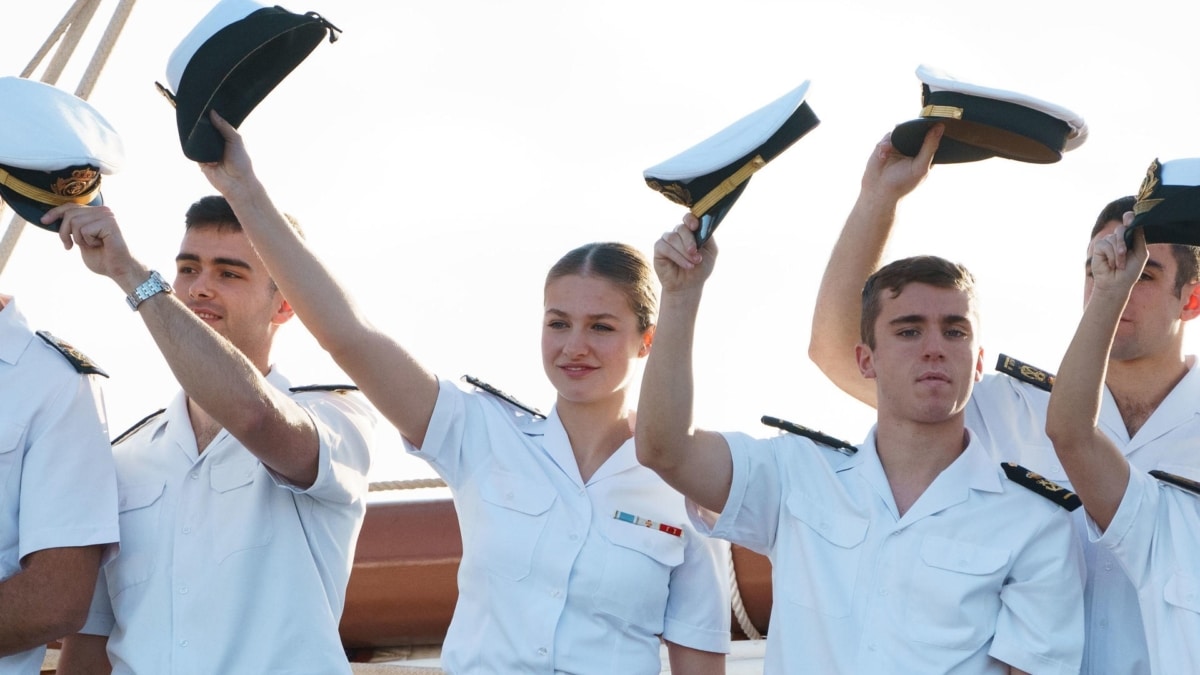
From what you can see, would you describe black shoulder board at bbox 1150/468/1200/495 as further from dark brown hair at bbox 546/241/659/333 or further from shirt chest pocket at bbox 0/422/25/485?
shirt chest pocket at bbox 0/422/25/485

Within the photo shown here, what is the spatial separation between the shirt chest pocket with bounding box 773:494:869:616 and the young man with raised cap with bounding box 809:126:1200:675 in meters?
0.47

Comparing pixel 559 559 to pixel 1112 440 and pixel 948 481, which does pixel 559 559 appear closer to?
pixel 948 481

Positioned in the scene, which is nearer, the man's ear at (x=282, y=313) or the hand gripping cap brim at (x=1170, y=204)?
the hand gripping cap brim at (x=1170, y=204)

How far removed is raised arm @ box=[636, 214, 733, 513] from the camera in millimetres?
3027

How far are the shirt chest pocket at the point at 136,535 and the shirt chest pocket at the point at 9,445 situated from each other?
21 cm

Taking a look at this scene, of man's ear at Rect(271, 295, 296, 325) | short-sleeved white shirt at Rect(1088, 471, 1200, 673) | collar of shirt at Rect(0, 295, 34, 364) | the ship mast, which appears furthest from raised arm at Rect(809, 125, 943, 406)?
the ship mast

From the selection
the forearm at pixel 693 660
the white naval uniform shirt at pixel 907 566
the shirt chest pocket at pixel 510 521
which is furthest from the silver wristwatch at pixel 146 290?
the forearm at pixel 693 660

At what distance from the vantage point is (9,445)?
10.4ft

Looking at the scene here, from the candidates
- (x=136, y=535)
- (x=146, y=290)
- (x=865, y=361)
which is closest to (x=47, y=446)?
(x=136, y=535)

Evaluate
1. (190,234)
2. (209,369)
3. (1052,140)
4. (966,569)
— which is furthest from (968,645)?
(190,234)

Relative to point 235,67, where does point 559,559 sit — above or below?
below

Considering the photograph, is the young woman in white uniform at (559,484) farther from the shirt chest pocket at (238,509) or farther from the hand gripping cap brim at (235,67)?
the shirt chest pocket at (238,509)

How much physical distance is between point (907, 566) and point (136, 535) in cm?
151

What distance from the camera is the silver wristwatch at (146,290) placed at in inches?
123
